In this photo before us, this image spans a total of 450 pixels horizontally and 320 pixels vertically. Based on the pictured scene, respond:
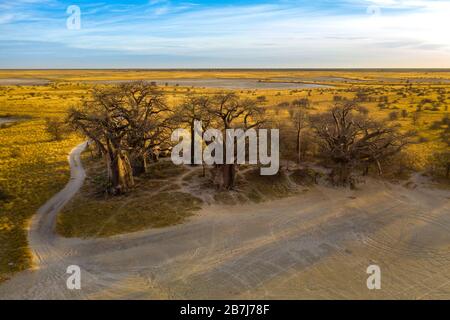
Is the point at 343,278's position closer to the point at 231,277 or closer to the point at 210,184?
the point at 231,277

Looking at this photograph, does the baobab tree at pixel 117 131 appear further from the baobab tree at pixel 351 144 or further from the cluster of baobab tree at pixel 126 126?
the baobab tree at pixel 351 144

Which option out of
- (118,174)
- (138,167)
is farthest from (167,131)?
(118,174)

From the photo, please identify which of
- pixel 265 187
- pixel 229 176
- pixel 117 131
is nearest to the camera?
pixel 117 131

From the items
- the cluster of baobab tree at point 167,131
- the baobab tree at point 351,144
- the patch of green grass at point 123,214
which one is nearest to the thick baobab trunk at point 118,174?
the cluster of baobab tree at point 167,131

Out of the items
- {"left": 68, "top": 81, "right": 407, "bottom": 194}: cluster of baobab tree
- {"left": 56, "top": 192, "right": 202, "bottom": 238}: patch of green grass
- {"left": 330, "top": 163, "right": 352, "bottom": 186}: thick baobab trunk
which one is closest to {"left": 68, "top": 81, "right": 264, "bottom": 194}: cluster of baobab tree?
{"left": 68, "top": 81, "right": 407, "bottom": 194}: cluster of baobab tree

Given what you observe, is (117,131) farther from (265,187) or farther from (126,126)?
(265,187)
